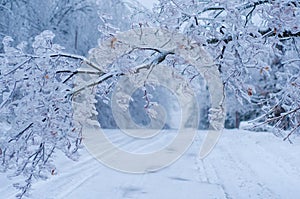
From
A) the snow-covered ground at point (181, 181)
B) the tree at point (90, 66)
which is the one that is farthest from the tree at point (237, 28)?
the snow-covered ground at point (181, 181)

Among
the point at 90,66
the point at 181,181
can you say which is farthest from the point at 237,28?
the point at 181,181

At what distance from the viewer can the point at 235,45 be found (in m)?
3.27

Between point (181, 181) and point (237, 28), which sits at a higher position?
point (237, 28)

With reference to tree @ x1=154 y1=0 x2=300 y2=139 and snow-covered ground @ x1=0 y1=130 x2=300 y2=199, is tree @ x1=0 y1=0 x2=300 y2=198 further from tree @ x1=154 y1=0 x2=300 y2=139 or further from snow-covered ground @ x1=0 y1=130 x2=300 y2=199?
snow-covered ground @ x1=0 y1=130 x2=300 y2=199

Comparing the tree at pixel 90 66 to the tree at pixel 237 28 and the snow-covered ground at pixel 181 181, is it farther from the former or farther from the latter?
the snow-covered ground at pixel 181 181

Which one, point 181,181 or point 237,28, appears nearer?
point 237,28

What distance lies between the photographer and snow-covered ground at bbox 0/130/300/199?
6715 mm

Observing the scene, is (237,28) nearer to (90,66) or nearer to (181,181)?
(90,66)

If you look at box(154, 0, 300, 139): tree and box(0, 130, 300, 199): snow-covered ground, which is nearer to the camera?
box(154, 0, 300, 139): tree

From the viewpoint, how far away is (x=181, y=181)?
7949 mm

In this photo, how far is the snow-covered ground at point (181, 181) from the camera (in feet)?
22.0

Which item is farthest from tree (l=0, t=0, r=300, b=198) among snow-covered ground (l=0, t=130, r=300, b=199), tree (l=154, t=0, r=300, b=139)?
snow-covered ground (l=0, t=130, r=300, b=199)

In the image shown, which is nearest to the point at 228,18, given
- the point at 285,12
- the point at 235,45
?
the point at 235,45

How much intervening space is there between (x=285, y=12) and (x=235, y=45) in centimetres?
45
